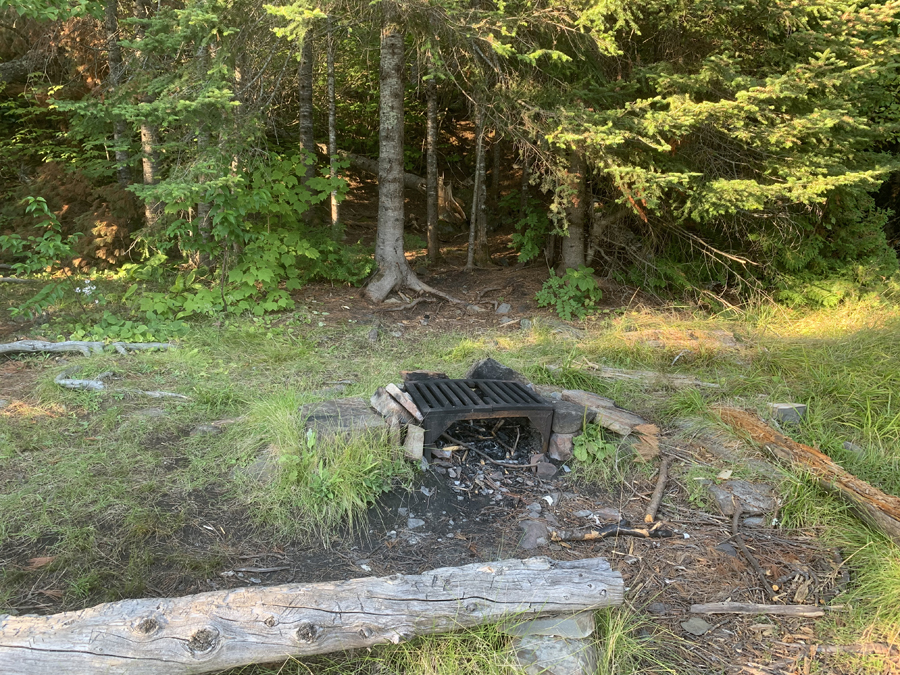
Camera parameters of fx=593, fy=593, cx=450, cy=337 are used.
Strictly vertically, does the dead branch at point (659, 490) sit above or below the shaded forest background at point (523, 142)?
below

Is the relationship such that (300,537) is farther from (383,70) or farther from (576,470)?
(383,70)

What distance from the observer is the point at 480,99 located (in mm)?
7387

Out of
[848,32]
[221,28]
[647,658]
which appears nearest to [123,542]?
[647,658]

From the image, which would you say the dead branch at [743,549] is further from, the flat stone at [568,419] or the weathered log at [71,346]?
the weathered log at [71,346]

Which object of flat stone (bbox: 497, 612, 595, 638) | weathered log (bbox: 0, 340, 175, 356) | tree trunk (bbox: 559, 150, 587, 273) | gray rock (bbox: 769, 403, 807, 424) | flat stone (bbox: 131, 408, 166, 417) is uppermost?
tree trunk (bbox: 559, 150, 587, 273)

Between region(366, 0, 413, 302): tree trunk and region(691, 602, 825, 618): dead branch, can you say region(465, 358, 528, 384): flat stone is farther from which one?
region(366, 0, 413, 302): tree trunk

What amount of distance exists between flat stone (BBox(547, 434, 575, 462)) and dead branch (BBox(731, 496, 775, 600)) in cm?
102

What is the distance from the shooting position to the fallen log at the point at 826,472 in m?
3.05

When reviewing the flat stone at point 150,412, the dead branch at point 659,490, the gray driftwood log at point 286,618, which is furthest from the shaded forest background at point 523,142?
the gray driftwood log at point 286,618

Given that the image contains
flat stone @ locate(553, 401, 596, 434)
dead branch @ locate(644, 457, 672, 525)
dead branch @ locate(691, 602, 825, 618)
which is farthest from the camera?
flat stone @ locate(553, 401, 596, 434)

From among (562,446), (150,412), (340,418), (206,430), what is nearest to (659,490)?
(562,446)

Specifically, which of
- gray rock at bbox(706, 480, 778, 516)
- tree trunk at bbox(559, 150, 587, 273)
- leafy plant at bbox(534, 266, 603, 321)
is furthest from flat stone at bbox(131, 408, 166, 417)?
tree trunk at bbox(559, 150, 587, 273)

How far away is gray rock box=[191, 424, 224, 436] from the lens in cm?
411

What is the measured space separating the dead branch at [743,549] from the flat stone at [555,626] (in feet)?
3.44
